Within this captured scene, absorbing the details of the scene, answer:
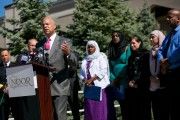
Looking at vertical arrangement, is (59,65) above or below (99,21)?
below

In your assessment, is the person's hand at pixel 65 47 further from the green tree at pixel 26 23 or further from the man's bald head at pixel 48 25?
the green tree at pixel 26 23

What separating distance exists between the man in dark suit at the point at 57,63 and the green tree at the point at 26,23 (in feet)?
29.6

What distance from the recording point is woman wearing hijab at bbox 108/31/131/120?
25.3 feet

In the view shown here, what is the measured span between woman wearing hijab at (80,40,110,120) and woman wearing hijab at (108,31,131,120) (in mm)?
109

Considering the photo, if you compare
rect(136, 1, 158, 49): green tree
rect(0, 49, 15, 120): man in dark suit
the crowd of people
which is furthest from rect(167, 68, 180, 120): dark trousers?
rect(136, 1, 158, 49): green tree

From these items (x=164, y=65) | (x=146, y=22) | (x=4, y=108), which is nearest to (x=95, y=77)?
(x=4, y=108)

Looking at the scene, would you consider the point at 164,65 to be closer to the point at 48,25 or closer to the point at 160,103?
the point at 160,103

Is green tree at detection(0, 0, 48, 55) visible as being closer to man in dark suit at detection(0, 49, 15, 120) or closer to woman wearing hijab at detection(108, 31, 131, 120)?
man in dark suit at detection(0, 49, 15, 120)

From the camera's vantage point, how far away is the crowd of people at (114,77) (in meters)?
6.13

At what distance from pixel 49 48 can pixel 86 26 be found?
9.93 m

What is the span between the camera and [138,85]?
7.37m

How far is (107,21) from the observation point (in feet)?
54.2

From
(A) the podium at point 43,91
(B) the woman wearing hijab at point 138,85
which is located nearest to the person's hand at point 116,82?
(B) the woman wearing hijab at point 138,85

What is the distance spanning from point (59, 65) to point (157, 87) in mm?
1562
